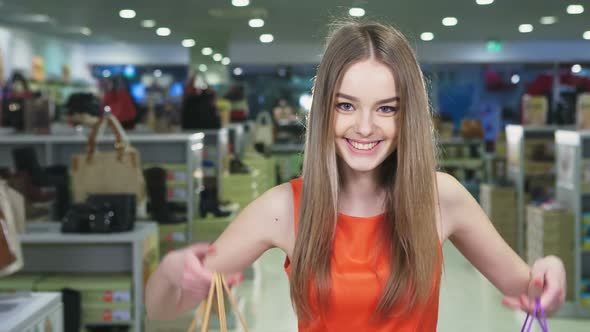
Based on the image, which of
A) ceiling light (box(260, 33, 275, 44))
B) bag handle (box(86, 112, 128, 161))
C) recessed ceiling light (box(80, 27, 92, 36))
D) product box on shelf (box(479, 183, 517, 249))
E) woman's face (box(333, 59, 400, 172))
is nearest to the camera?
woman's face (box(333, 59, 400, 172))

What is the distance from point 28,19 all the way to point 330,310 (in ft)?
35.3

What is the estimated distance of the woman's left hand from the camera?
5.09 feet

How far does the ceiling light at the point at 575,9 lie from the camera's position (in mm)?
9828

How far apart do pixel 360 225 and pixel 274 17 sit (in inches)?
378

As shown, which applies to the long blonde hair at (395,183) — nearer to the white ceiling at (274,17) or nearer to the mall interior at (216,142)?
the mall interior at (216,142)

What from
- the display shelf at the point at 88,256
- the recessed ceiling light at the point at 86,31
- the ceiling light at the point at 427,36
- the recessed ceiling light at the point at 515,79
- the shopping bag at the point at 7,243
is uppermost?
the recessed ceiling light at the point at 86,31

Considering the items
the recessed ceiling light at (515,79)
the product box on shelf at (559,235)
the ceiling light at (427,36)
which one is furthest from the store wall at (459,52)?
the product box on shelf at (559,235)

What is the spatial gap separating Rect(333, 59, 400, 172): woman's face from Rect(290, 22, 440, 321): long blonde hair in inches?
0.6

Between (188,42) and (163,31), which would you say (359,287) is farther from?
(188,42)

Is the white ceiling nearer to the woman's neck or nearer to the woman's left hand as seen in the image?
the woman's neck

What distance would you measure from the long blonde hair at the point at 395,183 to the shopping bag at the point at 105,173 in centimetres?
307

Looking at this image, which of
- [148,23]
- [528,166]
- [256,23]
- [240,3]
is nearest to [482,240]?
[528,166]

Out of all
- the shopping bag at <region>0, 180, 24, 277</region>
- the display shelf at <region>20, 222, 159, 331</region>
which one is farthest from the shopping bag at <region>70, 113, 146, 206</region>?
the shopping bag at <region>0, 180, 24, 277</region>

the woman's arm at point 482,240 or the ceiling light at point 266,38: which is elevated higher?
the ceiling light at point 266,38
